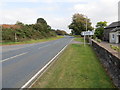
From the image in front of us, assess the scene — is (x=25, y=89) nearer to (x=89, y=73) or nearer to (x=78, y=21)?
(x=89, y=73)

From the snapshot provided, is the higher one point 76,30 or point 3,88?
point 76,30

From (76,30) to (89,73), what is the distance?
244 feet

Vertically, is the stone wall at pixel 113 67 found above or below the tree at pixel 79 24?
below

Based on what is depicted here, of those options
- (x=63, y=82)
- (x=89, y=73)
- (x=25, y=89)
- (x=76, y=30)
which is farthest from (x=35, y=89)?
(x=76, y=30)

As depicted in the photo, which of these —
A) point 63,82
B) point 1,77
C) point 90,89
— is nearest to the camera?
point 90,89

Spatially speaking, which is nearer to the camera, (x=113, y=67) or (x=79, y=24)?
(x=113, y=67)

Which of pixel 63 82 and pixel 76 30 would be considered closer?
pixel 63 82

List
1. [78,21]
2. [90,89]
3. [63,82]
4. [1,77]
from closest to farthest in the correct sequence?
1. [90,89]
2. [63,82]
3. [1,77]
4. [78,21]

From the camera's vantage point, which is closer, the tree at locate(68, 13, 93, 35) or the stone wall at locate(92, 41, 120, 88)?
the stone wall at locate(92, 41, 120, 88)

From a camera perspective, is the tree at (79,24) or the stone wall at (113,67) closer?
the stone wall at (113,67)

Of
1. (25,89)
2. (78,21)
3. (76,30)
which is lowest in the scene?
(25,89)

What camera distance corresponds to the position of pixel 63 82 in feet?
20.8

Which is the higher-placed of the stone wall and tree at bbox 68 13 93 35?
tree at bbox 68 13 93 35

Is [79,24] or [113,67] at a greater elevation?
[79,24]
